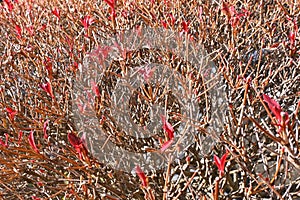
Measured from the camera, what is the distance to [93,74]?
9.18 feet

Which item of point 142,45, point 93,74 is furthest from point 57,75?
point 142,45

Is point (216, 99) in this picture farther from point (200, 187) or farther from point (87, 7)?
point (87, 7)

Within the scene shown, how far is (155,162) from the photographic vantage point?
2.29m

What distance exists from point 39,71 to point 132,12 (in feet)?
3.80

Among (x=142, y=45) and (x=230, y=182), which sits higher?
(x=142, y=45)

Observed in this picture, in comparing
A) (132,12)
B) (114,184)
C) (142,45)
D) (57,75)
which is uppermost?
(132,12)

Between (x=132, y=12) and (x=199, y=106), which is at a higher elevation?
(x=132, y=12)

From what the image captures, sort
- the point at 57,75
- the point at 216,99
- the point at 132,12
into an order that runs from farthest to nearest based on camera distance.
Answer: the point at 132,12, the point at 57,75, the point at 216,99

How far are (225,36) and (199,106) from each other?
1.00m

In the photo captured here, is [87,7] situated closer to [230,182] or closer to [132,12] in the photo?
[132,12]

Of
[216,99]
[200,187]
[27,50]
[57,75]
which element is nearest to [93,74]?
[57,75]

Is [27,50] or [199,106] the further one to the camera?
[27,50]

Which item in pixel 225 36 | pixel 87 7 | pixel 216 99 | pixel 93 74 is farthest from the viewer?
pixel 87 7

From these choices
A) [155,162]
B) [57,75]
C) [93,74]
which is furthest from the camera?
[57,75]
